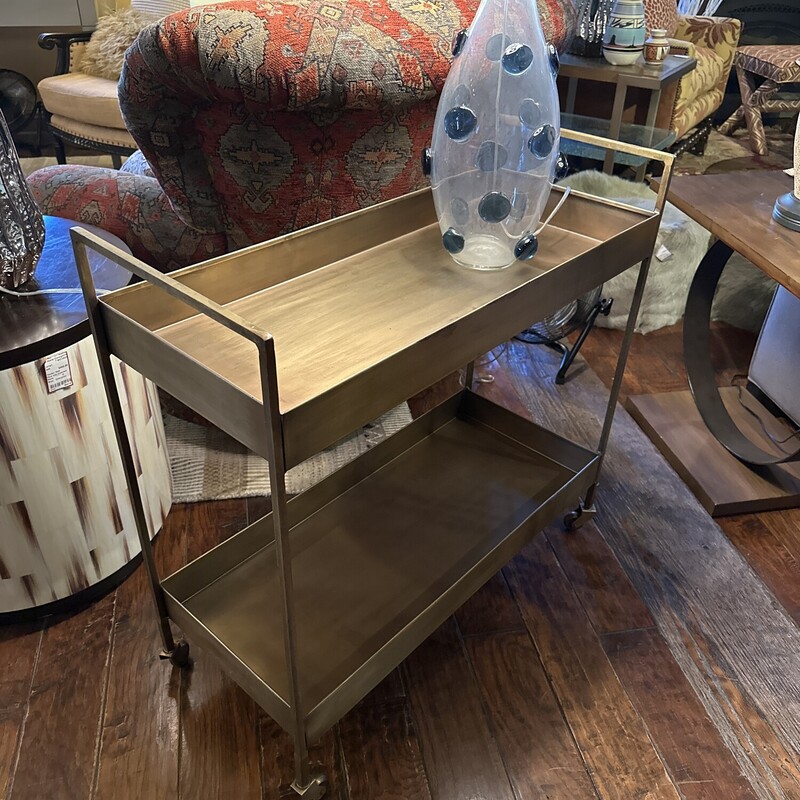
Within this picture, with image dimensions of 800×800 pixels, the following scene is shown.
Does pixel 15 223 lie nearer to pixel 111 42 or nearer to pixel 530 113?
pixel 530 113

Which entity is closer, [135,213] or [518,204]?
[518,204]

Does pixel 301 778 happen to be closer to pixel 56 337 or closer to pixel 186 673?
pixel 186 673

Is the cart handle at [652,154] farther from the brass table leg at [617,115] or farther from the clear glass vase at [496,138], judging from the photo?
the brass table leg at [617,115]

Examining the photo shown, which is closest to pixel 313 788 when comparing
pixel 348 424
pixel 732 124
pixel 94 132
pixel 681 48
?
pixel 348 424

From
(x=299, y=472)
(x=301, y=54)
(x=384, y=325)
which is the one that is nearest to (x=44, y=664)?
(x=299, y=472)

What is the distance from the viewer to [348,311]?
1.04 metres

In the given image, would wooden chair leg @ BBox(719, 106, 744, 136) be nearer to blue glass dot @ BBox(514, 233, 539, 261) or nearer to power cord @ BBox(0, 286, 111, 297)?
blue glass dot @ BBox(514, 233, 539, 261)

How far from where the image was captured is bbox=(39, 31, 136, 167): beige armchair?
290 centimetres

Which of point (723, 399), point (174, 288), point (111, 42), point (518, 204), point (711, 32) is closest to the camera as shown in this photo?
point (174, 288)

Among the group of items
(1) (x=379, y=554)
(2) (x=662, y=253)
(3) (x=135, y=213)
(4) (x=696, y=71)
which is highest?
(3) (x=135, y=213)

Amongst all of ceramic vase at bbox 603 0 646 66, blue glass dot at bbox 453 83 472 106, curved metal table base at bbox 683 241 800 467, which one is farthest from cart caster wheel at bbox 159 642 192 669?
ceramic vase at bbox 603 0 646 66

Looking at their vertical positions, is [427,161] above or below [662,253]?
above

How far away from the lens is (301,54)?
1155 millimetres

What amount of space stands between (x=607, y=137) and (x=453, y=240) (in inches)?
67.7
